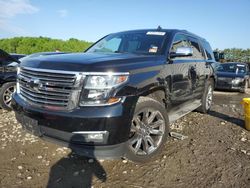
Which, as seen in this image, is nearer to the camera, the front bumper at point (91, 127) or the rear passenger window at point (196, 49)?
the front bumper at point (91, 127)

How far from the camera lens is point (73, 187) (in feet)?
10.2

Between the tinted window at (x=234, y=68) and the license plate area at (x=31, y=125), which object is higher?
the tinted window at (x=234, y=68)

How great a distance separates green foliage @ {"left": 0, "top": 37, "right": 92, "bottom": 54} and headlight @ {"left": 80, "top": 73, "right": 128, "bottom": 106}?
81.4 ft

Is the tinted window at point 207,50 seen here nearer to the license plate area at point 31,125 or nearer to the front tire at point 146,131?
the front tire at point 146,131

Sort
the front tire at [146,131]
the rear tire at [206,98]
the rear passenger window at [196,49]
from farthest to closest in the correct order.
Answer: the rear tire at [206,98] < the rear passenger window at [196,49] < the front tire at [146,131]

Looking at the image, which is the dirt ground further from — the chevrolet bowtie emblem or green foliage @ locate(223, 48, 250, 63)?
green foliage @ locate(223, 48, 250, 63)

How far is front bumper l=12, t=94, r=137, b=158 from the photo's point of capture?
2.98 meters

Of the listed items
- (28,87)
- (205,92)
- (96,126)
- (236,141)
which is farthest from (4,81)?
(236,141)

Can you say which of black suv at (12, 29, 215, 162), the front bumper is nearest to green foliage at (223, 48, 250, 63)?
black suv at (12, 29, 215, 162)

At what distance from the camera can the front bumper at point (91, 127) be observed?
2982mm

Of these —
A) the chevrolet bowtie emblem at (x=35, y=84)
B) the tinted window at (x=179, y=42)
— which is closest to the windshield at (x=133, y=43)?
the tinted window at (x=179, y=42)

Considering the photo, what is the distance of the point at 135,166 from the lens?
145 inches

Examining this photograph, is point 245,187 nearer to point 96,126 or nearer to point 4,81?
point 96,126

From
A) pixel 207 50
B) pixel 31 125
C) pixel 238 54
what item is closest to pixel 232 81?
pixel 207 50
